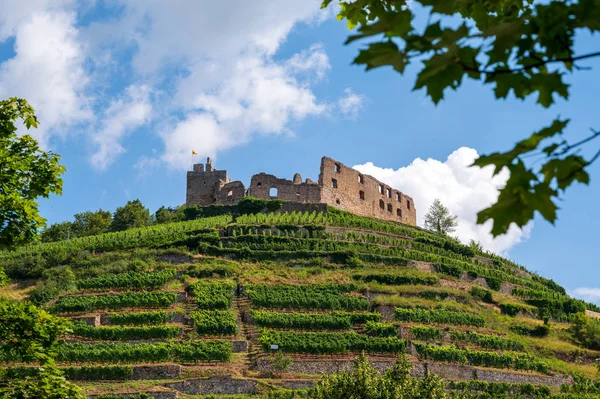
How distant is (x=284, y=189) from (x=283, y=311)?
64.9 feet

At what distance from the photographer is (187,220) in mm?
54844

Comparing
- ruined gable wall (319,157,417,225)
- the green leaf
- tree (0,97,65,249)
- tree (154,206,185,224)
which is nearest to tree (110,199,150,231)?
tree (154,206,185,224)

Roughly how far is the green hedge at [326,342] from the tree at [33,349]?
21894 millimetres

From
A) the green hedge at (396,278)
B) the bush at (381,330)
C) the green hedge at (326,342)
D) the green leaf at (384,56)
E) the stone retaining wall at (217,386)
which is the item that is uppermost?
the green hedge at (396,278)

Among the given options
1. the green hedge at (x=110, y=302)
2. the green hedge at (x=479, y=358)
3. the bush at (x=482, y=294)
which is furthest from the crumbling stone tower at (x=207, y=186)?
the green hedge at (x=479, y=358)

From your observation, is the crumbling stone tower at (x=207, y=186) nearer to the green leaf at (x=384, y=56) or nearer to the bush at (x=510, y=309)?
the bush at (x=510, y=309)

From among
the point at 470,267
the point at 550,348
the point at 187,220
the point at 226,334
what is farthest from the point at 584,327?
the point at 187,220

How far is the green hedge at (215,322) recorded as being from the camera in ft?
109

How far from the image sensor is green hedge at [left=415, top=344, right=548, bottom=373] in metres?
32.7

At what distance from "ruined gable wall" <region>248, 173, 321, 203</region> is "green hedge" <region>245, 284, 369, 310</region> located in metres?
16.6

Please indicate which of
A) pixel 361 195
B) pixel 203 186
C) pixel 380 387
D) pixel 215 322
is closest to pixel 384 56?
pixel 380 387

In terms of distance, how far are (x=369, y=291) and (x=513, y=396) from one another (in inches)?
405

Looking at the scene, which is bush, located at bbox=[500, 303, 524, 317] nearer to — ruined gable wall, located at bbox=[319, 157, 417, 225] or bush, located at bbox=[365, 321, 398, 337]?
bush, located at bbox=[365, 321, 398, 337]

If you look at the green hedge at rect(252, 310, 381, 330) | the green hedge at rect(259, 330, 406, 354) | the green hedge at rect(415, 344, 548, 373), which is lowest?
the green hedge at rect(415, 344, 548, 373)
